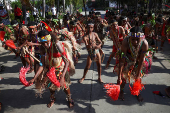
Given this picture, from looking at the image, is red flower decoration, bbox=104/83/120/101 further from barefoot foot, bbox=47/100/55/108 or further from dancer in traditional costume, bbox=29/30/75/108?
barefoot foot, bbox=47/100/55/108

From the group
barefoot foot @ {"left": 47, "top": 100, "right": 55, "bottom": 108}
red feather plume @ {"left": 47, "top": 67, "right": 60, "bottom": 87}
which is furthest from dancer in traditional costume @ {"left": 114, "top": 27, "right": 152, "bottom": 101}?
barefoot foot @ {"left": 47, "top": 100, "right": 55, "bottom": 108}

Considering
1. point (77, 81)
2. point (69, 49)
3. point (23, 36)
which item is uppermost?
point (23, 36)

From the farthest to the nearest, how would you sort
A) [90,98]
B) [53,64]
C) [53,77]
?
[90,98], [53,64], [53,77]

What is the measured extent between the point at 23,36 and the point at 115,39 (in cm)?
344


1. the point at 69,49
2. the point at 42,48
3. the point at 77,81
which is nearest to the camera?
the point at 42,48

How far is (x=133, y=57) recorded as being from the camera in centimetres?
344

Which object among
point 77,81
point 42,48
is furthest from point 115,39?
point 42,48

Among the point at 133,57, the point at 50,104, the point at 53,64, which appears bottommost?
the point at 50,104

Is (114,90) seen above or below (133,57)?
below

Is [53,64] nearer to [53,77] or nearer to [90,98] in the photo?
[53,77]

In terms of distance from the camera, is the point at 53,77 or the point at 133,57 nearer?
the point at 53,77

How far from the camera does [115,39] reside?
214 inches

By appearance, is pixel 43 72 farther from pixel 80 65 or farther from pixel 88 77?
pixel 80 65

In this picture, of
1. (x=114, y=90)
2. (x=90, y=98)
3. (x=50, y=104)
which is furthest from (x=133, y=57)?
(x=50, y=104)
